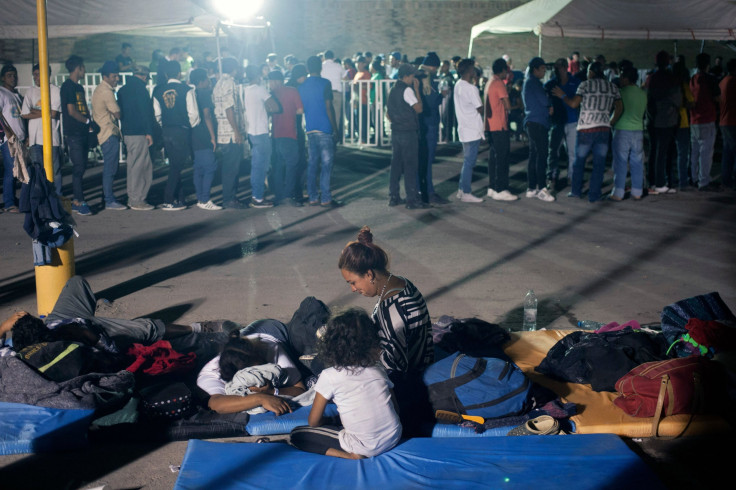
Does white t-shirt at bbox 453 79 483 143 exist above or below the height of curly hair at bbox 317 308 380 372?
above

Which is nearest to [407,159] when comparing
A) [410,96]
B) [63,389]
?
[410,96]

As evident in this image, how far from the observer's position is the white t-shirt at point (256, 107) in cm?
1072

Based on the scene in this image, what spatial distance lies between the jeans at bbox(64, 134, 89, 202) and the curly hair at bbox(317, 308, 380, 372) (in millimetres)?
7784

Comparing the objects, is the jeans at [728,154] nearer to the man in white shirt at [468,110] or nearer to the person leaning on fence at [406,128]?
the man in white shirt at [468,110]

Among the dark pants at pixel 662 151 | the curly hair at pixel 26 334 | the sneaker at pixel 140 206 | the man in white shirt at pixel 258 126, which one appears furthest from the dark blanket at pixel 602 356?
the sneaker at pixel 140 206

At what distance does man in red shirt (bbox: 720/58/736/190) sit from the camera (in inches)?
472

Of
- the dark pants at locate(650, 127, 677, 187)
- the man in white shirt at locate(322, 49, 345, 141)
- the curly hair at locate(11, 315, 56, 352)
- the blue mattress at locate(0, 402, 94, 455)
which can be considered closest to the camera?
the blue mattress at locate(0, 402, 94, 455)

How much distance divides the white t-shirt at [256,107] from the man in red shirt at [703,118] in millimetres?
6995

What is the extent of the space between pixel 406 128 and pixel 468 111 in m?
1.09

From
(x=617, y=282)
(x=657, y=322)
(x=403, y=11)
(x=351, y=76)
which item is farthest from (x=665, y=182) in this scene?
(x=403, y=11)

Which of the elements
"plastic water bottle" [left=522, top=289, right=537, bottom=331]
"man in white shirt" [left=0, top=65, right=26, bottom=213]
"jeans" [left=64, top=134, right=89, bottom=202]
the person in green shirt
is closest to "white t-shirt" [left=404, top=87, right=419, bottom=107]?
the person in green shirt

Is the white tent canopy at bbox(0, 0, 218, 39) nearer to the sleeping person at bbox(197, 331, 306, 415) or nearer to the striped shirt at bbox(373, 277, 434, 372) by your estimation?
the sleeping person at bbox(197, 331, 306, 415)

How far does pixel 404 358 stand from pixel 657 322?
2.84 meters

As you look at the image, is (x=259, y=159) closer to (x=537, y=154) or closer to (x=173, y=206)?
(x=173, y=206)
